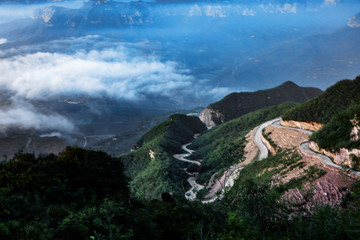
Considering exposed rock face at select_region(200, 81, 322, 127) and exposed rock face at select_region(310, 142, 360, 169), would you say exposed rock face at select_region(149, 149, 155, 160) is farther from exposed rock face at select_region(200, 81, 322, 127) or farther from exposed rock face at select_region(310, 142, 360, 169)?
exposed rock face at select_region(200, 81, 322, 127)

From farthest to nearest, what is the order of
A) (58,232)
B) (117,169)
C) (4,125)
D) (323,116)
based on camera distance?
1. (4,125)
2. (323,116)
3. (117,169)
4. (58,232)

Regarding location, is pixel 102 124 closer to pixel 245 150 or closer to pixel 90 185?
pixel 245 150

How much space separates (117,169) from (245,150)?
99.1 feet

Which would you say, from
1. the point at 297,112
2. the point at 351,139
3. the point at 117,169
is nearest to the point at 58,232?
the point at 117,169

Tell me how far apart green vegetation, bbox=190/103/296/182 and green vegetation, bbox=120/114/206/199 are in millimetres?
4500

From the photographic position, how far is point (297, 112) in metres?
40.9

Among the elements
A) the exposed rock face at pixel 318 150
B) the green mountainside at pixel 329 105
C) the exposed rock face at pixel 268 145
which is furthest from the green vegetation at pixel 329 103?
the exposed rock face at pixel 318 150

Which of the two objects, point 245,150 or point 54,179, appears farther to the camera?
point 245,150

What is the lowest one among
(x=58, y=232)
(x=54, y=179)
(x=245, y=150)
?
(x=245, y=150)

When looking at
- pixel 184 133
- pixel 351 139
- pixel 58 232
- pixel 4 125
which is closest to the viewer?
pixel 58 232

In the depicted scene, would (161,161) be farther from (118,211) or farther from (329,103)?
(118,211)

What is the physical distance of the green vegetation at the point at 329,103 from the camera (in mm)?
37281

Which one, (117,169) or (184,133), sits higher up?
(117,169)

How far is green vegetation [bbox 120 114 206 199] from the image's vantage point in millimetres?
37406
